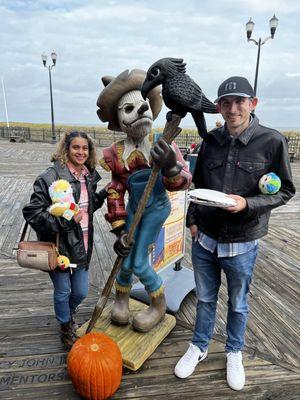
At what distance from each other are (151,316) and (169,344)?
0.28m

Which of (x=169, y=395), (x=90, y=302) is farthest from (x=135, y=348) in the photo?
(x=90, y=302)

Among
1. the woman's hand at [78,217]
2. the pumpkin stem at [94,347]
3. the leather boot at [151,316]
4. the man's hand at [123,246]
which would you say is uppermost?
the woman's hand at [78,217]

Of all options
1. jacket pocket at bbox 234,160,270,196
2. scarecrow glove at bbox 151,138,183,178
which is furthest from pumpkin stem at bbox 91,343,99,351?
jacket pocket at bbox 234,160,270,196

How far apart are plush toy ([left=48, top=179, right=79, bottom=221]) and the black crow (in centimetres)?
83

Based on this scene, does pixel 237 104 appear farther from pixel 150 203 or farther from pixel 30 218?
pixel 30 218

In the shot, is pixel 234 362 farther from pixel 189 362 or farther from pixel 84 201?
pixel 84 201

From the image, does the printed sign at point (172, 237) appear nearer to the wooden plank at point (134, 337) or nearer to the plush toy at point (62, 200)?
the wooden plank at point (134, 337)

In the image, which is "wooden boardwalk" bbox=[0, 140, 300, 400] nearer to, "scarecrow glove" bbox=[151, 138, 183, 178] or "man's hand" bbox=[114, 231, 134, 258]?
"man's hand" bbox=[114, 231, 134, 258]

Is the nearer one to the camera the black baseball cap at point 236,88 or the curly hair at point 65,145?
the black baseball cap at point 236,88

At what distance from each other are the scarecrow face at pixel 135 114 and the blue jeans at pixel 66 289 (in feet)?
3.85

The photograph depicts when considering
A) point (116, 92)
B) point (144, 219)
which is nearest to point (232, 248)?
point (144, 219)

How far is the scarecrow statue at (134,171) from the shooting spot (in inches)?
88.7

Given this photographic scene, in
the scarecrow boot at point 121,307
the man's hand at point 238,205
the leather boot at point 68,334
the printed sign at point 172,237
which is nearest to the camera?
the man's hand at point 238,205

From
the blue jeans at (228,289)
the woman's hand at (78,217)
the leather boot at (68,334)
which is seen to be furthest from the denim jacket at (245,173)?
the leather boot at (68,334)
